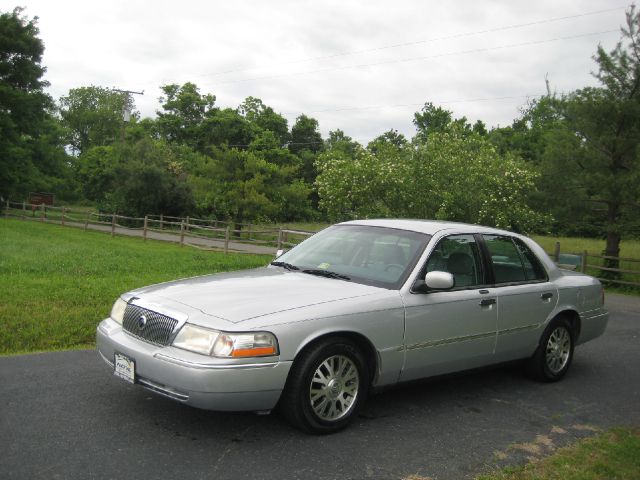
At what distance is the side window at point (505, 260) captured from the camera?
5781 mm

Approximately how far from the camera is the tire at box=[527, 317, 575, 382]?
611 cm

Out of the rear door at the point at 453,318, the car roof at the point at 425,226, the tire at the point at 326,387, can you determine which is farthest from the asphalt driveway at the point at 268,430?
the car roof at the point at 425,226

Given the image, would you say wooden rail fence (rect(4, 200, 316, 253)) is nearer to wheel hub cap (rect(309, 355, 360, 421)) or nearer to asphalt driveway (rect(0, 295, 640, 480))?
asphalt driveway (rect(0, 295, 640, 480))

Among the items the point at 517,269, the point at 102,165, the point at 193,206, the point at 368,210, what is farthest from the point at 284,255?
the point at 102,165

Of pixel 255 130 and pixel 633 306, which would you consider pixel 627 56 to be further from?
pixel 255 130

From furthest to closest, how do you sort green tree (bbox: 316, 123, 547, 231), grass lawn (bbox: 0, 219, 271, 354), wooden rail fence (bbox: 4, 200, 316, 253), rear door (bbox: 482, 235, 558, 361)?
1. wooden rail fence (bbox: 4, 200, 316, 253)
2. green tree (bbox: 316, 123, 547, 231)
3. grass lawn (bbox: 0, 219, 271, 354)
4. rear door (bbox: 482, 235, 558, 361)

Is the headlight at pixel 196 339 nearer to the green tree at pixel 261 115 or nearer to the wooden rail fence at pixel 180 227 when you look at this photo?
the wooden rail fence at pixel 180 227

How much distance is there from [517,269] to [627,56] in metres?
15.5

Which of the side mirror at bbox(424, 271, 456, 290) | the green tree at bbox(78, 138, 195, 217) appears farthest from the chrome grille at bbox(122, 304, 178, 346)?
the green tree at bbox(78, 138, 195, 217)

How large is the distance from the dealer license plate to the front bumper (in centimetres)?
5

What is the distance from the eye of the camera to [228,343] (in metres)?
4.04

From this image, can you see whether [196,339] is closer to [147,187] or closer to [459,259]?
[459,259]

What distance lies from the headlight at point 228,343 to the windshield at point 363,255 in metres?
1.20

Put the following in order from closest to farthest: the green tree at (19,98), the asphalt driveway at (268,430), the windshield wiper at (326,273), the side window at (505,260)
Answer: the asphalt driveway at (268,430) < the windshield wiper at (326,273) < the side window at (505,260) < the green tree at (19,98)
